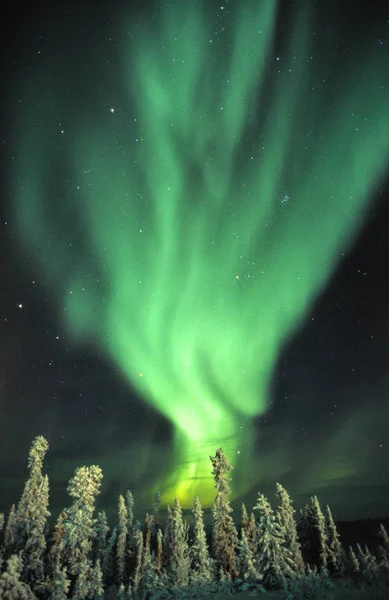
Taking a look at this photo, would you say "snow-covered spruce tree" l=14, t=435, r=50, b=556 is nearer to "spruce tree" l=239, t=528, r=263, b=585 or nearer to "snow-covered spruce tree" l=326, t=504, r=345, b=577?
"spruce tree" l=239, t=528, r=263, b=585

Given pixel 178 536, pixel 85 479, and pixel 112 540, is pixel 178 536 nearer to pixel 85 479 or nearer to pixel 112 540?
pixel 112 540

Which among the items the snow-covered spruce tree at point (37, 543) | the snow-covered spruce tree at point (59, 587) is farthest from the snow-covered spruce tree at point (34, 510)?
the snow-covered spruce tree at point (59, 587)

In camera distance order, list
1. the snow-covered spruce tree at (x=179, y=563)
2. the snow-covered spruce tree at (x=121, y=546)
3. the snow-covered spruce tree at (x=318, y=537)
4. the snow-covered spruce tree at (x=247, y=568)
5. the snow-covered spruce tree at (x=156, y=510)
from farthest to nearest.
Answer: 1. the snow-covered spruce tree at (x=156, y=510)
2. the snow-covered spruce tree at (x=121, y=546)
3. the snow-covered spruce tree at (x=318, y=537)
4. the snow-covered spruce tree at (x=179, y=563)
5. the snow-covered spruce tree at (x=247, y=568)

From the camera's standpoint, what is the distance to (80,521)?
3472cm

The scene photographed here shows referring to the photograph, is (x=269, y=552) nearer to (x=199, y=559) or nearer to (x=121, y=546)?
(x=199, y=559)

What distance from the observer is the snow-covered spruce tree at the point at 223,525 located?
38.6m

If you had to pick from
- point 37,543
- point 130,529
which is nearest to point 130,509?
point 130,529

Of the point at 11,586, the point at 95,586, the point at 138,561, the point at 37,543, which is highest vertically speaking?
the point at 37,543

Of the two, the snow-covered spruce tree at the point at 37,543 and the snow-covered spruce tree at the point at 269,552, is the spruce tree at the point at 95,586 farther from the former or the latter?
the snow-covered spruce tree at the point at 269,552

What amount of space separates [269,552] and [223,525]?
17.9ft

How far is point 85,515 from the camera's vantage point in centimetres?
3525

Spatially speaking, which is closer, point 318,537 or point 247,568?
point 247,568

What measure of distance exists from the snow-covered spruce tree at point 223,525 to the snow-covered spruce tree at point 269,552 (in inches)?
110

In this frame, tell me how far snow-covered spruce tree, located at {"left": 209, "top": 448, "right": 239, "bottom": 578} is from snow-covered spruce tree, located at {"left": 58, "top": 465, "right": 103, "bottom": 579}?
13425 mm
